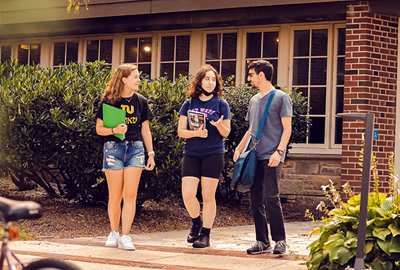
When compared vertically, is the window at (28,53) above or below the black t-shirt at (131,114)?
above

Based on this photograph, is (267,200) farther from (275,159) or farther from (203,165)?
(203,165)

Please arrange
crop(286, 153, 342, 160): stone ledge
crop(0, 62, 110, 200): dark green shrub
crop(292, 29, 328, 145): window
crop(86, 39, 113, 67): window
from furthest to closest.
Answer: crop(86, 39, 113, 67): window, crop(292, 29, 328, 145): window, crop(286, 153, 342, 160): stone ledge, crop(0, 62, 110, 200): dark green shrub

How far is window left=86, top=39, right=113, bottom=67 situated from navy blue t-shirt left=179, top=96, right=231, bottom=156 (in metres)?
6.38

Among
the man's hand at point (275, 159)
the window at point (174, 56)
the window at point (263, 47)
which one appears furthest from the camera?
the window at point (174, 56)

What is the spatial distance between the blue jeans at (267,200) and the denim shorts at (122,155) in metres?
1.15

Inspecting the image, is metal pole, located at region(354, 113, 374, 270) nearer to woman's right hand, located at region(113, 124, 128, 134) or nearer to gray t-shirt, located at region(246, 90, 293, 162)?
gray t-shirt, located at region(246, 90, 293, 162)

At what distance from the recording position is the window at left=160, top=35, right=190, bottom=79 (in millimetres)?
11227

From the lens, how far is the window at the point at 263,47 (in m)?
10.5

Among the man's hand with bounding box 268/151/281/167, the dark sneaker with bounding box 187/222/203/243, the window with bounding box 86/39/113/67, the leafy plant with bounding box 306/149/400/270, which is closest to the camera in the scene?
the leafy plant with bounding box 306/149/400/270

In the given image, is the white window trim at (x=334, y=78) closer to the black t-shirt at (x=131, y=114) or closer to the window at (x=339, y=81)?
the window at (x=339, y=81)

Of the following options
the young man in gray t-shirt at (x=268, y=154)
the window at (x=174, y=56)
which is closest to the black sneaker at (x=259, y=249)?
the young man in gray t-shirt at (x=268, y=154)

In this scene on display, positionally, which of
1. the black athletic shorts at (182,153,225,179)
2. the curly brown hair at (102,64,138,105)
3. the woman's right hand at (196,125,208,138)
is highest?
the curly brown hair at (102,64,138,105)

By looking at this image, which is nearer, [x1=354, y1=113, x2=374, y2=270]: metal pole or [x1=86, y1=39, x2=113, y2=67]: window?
[x1=354, y1=113, x2=374, y2=270]: metal pole

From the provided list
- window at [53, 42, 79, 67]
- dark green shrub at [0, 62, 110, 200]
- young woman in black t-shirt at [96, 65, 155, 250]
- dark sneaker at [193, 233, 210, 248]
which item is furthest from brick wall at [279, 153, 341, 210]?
window at [53, 42, 79, 67]
